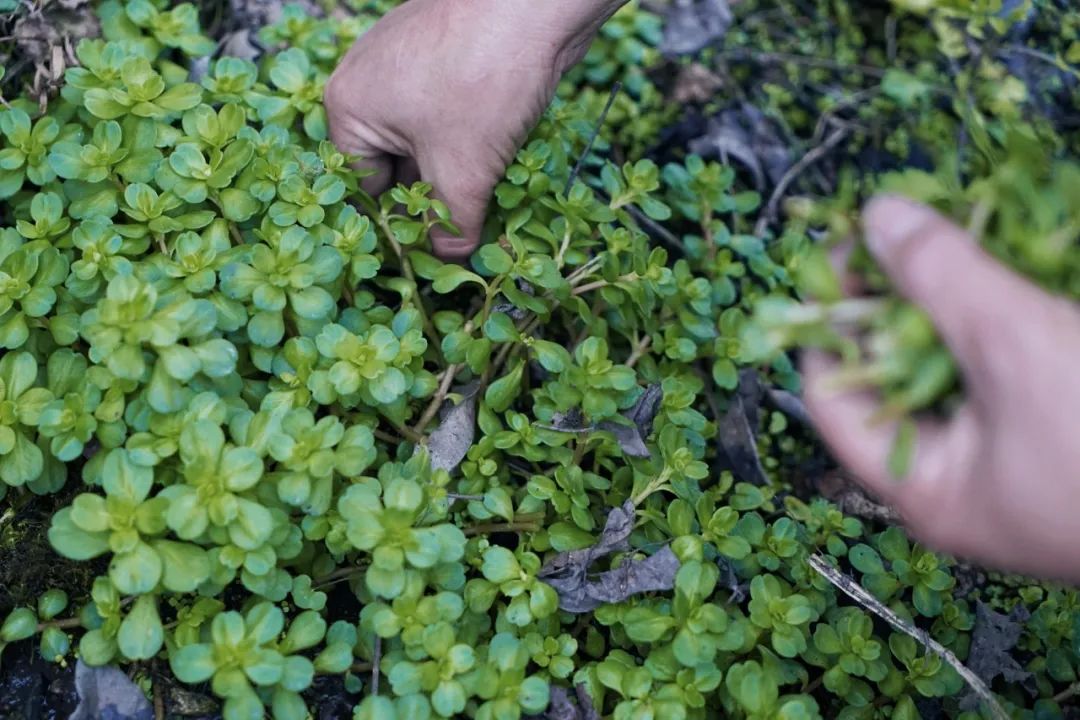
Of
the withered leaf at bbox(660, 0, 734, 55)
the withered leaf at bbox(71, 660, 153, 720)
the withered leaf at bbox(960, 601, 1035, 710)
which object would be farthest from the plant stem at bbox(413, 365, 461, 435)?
the withered leaf at bbox(660, 0, 734, 55)

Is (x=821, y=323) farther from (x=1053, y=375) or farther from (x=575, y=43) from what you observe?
(x=575, y=43)

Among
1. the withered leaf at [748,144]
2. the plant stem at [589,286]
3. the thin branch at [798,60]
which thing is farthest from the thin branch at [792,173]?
the plant stem at [589,286]

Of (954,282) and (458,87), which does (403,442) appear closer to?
(458,87)

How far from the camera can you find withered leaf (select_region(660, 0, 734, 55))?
124 inches

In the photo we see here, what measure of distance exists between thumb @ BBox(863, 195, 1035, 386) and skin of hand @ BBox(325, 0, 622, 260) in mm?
1134

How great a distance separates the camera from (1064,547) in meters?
1.10

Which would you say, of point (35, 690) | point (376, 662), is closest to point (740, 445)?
point (376, 662)

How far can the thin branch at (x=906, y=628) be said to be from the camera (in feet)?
5.98

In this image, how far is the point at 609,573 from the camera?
191 centimetres

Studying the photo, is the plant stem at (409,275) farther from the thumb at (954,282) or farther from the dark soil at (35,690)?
the thumb at (954,282)

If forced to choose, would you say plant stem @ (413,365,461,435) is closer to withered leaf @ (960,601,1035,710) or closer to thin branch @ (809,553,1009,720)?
thin branch @ (809,553,1009,720)

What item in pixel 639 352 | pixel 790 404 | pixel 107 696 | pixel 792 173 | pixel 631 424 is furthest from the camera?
pixel 792 173

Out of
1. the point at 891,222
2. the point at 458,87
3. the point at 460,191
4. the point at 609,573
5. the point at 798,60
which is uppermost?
the point at 891,222

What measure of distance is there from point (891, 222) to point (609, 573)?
98 cm
